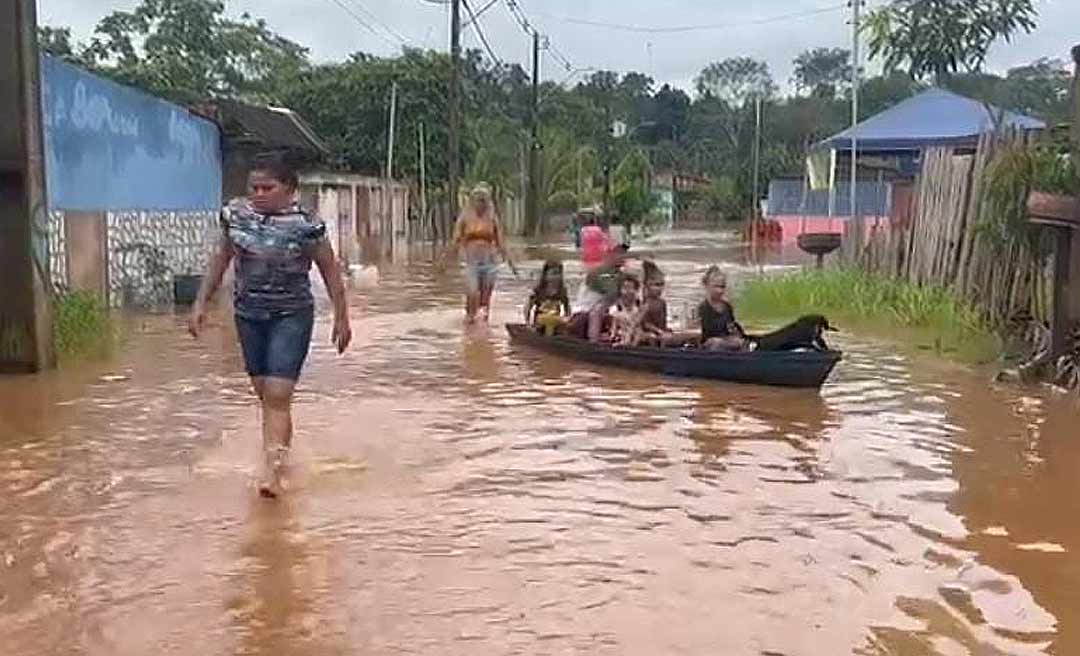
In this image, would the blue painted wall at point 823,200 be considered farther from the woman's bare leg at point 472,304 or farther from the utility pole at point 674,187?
the utility pole at point 674,187

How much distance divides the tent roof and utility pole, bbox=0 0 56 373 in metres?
24.0

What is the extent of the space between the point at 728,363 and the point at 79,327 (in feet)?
20.0

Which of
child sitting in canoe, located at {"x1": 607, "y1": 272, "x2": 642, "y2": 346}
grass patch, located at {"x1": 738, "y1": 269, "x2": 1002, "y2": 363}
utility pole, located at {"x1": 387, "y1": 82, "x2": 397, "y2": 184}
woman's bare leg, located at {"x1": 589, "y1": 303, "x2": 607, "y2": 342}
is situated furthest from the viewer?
utility pole, located at {"x1": 387, "y1": 82, "x2": 397, "y2": 184}

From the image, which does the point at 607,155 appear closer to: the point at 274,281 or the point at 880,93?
the point at 880,93

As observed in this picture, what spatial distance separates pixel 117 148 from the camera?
2062 centimetres

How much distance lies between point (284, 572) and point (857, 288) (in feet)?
44.7

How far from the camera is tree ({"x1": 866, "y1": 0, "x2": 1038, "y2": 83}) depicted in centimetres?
4928

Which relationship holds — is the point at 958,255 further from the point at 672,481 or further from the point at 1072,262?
the point at 672,481

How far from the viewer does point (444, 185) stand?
51.4 m

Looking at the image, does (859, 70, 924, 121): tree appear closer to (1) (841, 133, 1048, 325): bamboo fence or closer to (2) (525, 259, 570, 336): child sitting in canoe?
(1) (841, 133, 1048, 325): bamboo fence

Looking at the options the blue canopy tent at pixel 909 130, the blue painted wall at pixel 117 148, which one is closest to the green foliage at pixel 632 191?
the blue canopy tent at pixel 909 130

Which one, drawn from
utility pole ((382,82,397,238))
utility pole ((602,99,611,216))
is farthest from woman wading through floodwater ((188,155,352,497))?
utility pole ((602,99,611,216))

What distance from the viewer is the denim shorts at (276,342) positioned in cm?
794

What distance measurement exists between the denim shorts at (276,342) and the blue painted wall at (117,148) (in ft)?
27.8
